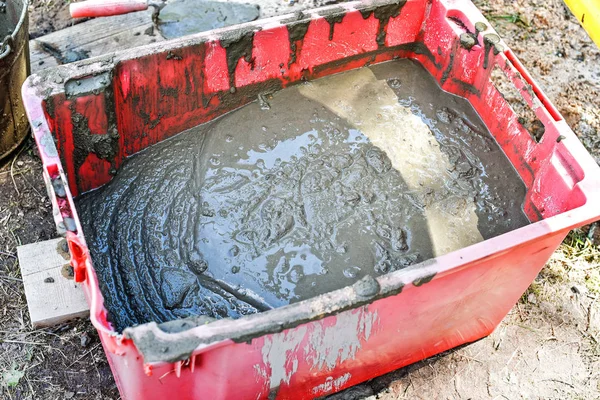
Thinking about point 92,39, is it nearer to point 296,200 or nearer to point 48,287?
point 48,287

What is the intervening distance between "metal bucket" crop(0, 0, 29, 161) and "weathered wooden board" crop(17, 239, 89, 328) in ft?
2.15

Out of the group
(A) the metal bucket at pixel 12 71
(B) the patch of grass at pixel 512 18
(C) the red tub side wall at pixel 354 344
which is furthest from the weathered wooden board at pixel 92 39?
(B) the patch of grass at pixel 512 18

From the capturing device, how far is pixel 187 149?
2990 millimetres

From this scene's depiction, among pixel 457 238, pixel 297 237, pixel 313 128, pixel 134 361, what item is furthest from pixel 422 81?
pixel 134 361

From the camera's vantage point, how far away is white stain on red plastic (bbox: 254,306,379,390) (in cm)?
204

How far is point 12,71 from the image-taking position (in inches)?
116

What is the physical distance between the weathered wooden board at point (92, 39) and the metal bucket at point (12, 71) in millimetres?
Result: 246

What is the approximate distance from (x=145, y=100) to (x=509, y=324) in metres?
1.99

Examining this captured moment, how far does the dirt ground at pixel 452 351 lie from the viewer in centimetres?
265

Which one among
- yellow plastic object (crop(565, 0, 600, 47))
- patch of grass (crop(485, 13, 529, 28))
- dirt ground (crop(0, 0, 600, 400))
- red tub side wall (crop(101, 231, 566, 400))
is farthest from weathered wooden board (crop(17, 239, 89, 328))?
patch of grass (crop(485, 13, 529, 28))

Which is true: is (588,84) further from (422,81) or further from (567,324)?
(567,324)

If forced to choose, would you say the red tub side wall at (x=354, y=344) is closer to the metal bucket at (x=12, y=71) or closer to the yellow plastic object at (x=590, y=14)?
the yellow plastic object at (x=590, y=14)

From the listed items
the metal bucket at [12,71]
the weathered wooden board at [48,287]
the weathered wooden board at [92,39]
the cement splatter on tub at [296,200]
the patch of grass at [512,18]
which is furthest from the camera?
the patch of grass at [512,18]

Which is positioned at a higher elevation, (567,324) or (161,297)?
(161,297)
